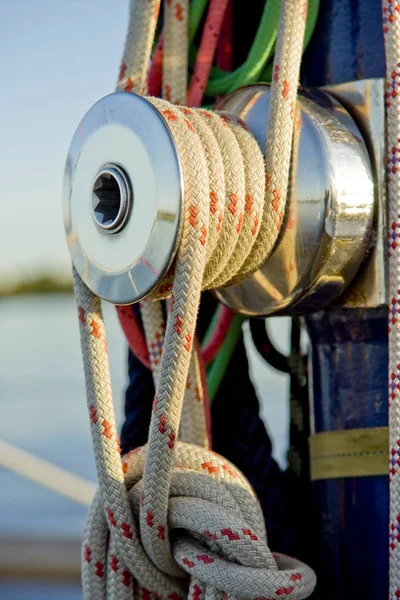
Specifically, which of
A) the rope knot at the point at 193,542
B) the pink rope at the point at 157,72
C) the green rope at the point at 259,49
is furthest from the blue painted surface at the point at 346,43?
the rope knot at the point at 193,542

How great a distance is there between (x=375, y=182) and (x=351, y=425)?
21cm

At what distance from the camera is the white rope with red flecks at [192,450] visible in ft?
2.22

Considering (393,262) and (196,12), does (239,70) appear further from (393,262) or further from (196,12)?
(393,262)

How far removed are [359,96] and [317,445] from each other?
1.00ft

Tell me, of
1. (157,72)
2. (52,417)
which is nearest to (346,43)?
(157,72)

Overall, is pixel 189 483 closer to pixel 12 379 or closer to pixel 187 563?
pixel 187 563

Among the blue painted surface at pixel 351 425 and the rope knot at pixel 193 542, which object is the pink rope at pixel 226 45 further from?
the rope knot at pixel 193 542

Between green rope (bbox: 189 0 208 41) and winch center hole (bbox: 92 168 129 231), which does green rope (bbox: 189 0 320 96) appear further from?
winch center hole (bbox: 92 168 129 231)

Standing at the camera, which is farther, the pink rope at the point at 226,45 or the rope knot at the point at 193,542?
the pink rope at the point at 226,45

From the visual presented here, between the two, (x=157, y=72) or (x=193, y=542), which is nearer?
(x=193, y=542)

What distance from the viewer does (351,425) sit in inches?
32.1

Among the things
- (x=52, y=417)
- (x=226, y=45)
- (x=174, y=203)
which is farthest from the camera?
(x=52, y=417)

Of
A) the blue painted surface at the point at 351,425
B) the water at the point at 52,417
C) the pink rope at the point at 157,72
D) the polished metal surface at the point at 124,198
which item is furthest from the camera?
the water at the point at 52,417

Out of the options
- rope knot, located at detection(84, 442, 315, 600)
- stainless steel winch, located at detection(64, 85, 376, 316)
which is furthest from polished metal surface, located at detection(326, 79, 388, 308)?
rope knot, located at detection(84, 442, 315, 600)
